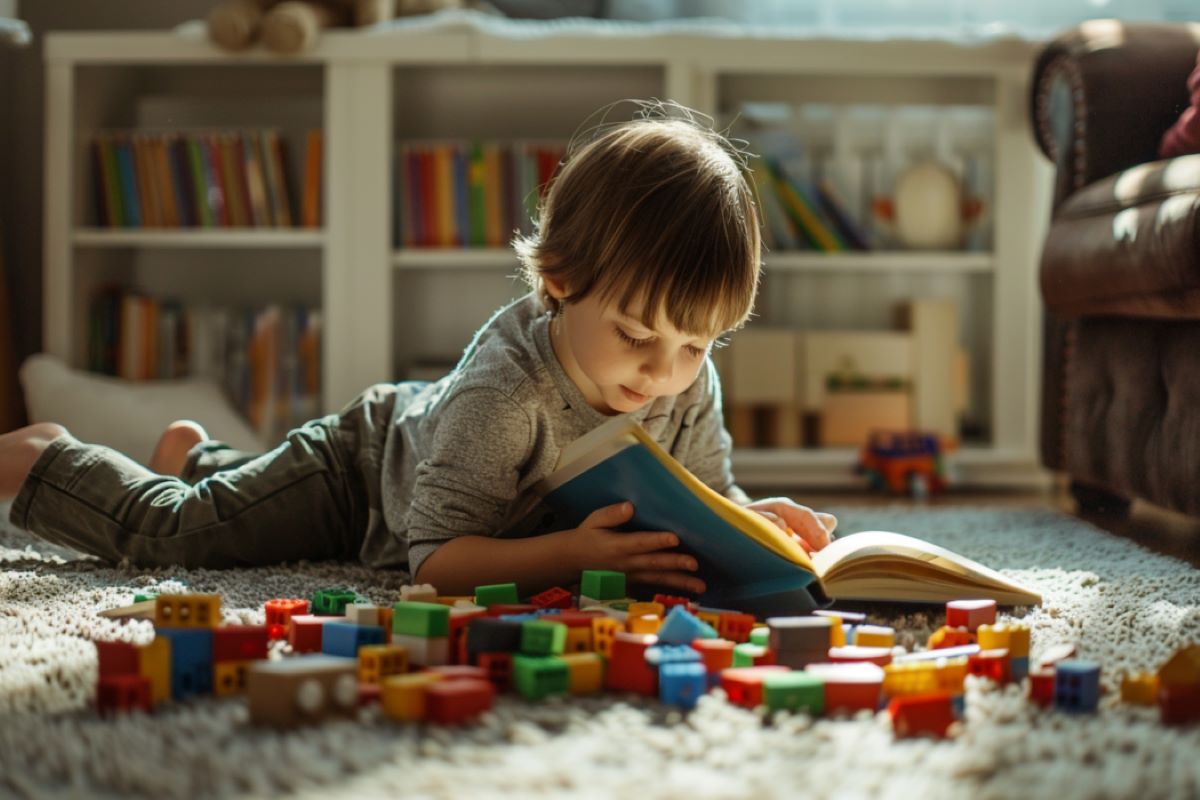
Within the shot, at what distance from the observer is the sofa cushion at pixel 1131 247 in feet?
4.50

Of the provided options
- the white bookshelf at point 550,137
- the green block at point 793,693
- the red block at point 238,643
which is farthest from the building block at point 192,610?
the white bookshelf at point 550,137

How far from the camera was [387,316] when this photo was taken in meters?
2.46

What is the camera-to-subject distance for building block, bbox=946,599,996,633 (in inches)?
36.6

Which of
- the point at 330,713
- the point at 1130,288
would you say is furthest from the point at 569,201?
the point at 1130,288

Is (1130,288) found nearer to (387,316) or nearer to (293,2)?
(387,316)

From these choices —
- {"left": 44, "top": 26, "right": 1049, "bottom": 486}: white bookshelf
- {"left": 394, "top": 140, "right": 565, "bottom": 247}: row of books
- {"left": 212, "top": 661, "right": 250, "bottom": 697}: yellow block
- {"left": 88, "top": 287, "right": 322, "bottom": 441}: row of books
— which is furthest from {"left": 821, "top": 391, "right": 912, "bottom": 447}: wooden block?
{"left": 212, "top": 661, "right": 250, "bottom": 697}: yellow block

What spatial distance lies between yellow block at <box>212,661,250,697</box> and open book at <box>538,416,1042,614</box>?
13.0 inches

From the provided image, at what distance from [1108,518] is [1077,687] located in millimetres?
1185

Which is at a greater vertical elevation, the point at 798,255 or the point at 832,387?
the point at 798,255

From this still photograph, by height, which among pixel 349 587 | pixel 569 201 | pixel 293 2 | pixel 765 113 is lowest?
pixel 349 587

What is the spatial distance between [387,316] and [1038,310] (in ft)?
4.07

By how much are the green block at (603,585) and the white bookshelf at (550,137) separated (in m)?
1.42

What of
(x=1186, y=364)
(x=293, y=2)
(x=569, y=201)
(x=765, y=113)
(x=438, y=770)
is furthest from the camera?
(x=765, y=113)

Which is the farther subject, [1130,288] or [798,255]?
[798,255]
